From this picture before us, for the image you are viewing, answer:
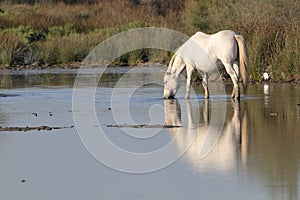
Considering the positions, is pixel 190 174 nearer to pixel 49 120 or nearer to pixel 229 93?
pixel 49 120

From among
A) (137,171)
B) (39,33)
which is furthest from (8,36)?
(137,171)

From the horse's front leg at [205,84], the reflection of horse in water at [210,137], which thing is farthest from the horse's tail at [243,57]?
the reflection of horse in water at [210,137]

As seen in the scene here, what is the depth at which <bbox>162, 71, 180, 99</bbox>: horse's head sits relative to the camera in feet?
57.2

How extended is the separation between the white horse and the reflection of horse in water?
1643mm

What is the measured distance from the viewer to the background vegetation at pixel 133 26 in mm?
20641

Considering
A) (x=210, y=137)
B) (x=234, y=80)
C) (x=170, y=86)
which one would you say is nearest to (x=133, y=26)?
(x=170, y=86)

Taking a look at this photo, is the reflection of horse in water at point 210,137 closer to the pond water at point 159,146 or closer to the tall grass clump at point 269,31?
the pond water at point 159,146

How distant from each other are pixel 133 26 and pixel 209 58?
1813cm

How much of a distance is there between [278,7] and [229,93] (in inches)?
266

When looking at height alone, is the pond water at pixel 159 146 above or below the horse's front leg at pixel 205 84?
below

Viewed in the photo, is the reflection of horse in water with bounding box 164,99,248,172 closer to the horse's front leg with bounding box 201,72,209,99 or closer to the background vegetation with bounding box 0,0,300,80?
the horse's front leg with bounding box 201,72,209,99

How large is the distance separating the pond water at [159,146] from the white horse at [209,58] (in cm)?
37

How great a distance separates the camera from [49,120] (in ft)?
45.3

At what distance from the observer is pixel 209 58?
17312 mm
